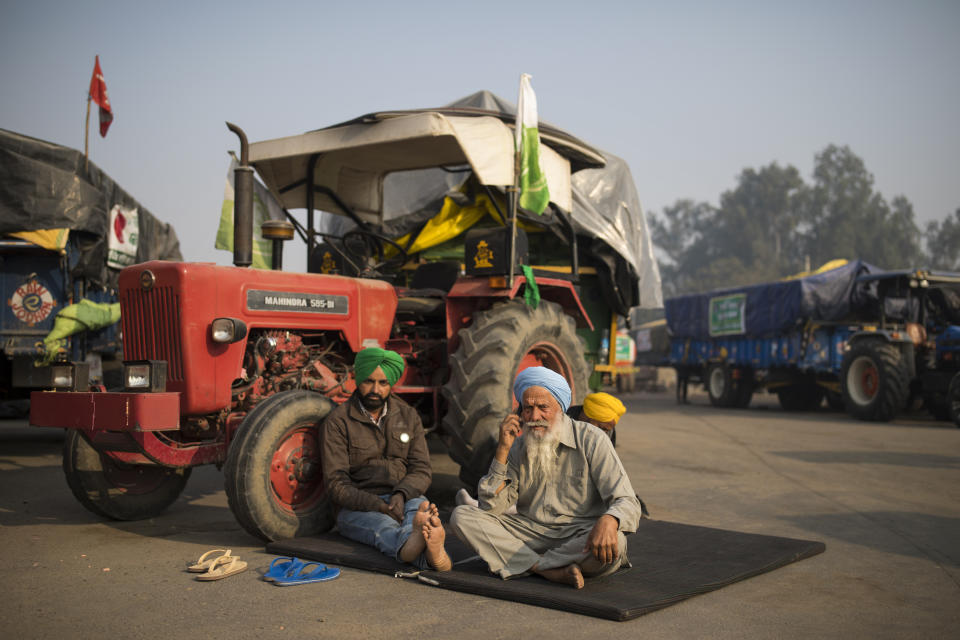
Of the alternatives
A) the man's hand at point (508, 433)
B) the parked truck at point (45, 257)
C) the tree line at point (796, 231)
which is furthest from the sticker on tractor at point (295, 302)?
the tree line at point (796, 231)

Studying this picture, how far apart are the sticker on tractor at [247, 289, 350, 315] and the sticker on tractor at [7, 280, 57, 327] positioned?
452 centimetres

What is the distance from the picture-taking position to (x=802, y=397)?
18.6 meters

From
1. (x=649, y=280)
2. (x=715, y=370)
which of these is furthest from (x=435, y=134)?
(x=715, y=370)

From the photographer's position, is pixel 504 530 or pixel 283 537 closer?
pixel 504 530

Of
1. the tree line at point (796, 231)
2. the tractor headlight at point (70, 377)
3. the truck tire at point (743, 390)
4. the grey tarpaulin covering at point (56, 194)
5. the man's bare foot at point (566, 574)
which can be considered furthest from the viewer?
the tree line at point (796, 231)

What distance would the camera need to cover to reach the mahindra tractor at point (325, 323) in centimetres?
499

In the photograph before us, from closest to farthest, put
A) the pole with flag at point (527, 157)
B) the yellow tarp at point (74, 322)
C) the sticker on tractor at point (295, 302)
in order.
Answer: the sticker on tractor at point (295, 302) → the pole with flag at point (527, 157) → the yellow tarp at point (74, 322)

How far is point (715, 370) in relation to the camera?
67.4 feet

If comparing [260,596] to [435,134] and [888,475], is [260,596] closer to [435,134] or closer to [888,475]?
[435,134]

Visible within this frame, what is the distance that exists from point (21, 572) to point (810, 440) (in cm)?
997

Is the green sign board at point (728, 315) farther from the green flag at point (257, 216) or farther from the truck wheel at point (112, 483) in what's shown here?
the truck wheel at point (112, 483)

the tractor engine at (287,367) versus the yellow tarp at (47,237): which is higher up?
the yellow tarp at (47,237)

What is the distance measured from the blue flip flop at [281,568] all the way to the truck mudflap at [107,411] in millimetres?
1077

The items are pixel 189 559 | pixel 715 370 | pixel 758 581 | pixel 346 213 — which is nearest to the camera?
pixel 758 581
